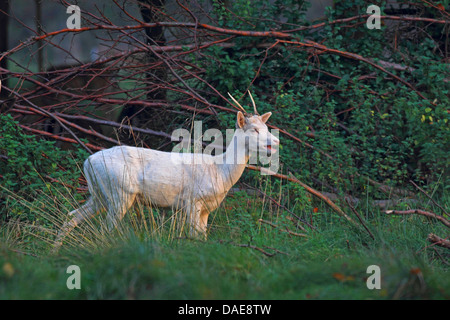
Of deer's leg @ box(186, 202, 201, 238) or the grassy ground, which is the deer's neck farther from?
the grassy ground

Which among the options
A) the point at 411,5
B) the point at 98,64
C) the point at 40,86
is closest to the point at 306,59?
the point at 411,5

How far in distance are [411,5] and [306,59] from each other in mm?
2234

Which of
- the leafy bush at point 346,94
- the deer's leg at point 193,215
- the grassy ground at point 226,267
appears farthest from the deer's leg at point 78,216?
the leafy bush at point 346,94

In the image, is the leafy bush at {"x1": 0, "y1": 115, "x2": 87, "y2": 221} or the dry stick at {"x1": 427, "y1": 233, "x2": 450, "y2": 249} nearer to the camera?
the dry stick at {"x1": 427, "y1": 233, "x2": 450, "y2": 249}

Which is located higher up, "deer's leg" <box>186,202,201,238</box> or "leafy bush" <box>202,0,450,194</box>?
"leafy bush" <box>202,0,450,194</box>

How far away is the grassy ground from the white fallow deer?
13.3 inches

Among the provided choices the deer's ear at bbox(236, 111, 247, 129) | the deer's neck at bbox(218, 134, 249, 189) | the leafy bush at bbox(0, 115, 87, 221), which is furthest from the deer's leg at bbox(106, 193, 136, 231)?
the deer's ear at bbox(236, 111, 247, 129)

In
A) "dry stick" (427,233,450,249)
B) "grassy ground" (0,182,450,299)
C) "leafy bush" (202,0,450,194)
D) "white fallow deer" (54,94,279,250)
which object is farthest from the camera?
"leafy bush" (202,0,450,194)

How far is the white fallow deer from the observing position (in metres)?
5.68

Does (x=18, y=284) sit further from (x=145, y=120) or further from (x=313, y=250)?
(x=145, y=120)

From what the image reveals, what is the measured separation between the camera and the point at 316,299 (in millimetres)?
3711

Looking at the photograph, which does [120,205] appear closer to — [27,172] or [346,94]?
[27,172]

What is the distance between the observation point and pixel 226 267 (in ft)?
13.6

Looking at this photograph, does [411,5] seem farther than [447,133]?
Yes
